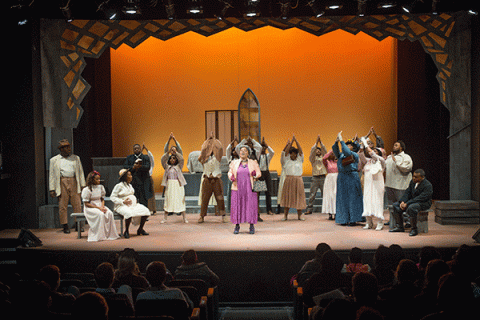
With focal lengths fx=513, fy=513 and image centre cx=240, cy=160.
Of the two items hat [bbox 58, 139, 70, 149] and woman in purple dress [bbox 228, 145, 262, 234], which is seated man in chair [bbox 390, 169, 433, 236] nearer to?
woman in purple dress [bbox 228, 145, 262, 234]

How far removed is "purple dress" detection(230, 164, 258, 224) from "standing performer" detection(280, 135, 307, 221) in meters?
1.37

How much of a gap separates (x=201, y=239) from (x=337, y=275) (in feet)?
11.9

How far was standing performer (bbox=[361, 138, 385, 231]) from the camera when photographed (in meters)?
8.02

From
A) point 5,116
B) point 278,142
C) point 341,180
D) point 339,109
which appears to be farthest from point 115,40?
point 339,109

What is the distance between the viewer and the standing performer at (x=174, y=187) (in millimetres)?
9125

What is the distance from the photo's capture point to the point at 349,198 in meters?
8.43

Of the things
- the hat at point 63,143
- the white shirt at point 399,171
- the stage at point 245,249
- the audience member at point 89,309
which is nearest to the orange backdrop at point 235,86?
the white shirt at point 399,171

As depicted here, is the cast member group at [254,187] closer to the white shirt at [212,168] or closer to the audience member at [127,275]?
the white shirt at [212,168]

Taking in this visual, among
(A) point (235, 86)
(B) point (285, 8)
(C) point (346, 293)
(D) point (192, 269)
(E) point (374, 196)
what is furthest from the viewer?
(A) point (235, 86)

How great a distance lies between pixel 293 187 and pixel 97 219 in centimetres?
355

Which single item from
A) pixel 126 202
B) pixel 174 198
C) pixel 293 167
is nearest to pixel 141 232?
pixel 126 202

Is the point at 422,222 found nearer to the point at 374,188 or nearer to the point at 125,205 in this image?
the point at 374,188

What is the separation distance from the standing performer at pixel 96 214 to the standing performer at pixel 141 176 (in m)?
1.38

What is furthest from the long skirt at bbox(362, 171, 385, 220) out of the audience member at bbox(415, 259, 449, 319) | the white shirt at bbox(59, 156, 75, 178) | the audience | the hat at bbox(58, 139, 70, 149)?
the hat at bbox(58, 139, 70, 149)
